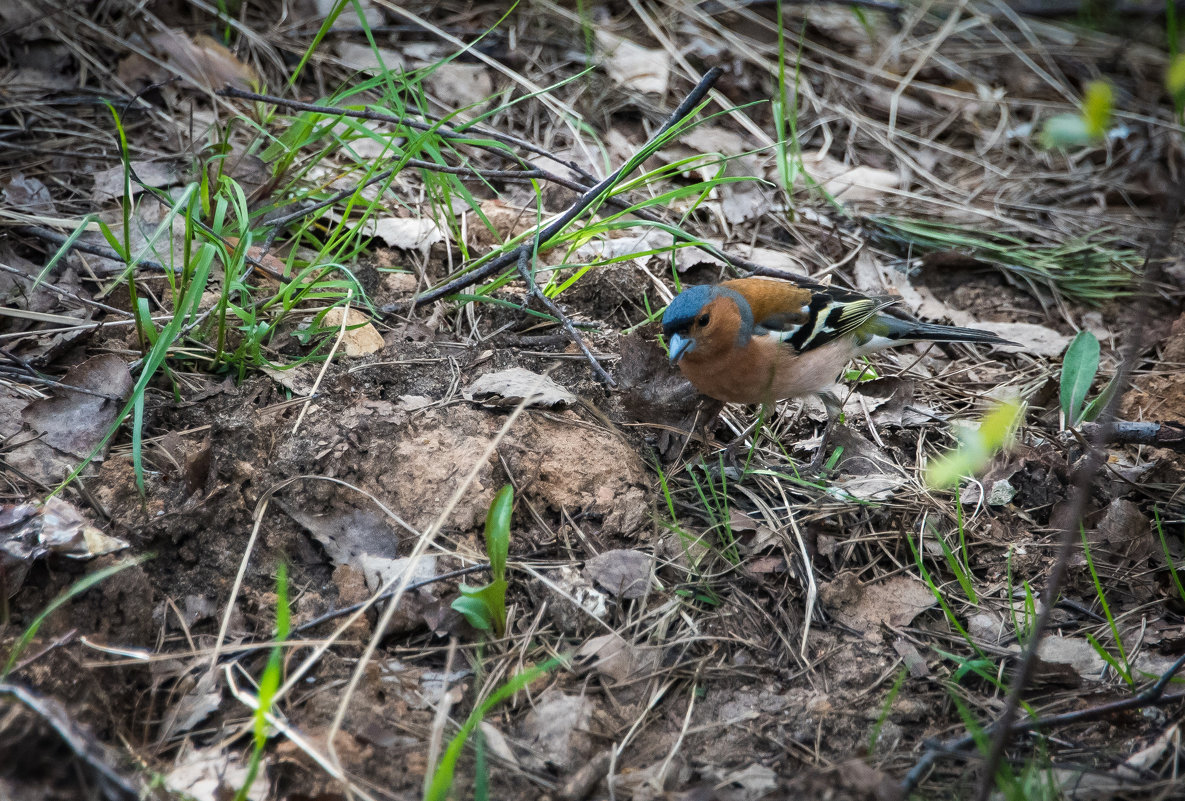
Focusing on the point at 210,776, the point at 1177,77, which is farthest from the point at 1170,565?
the point at 210,776

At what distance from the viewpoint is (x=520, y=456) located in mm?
3244

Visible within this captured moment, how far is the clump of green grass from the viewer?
4.95 m

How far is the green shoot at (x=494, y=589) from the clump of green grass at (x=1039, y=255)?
339 cm

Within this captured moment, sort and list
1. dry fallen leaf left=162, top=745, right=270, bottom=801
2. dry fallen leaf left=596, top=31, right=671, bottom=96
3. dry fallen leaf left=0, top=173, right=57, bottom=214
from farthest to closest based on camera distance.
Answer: dry fallen leaf left=596, top=31, right=671, bottom=96 < dry fallen leaf left=0, top=173, right=57, bottom=214 < dry fallen leaf left=162, top=745, right=270, bottom=801

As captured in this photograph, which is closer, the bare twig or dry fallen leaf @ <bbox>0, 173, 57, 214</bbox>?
the bare twig

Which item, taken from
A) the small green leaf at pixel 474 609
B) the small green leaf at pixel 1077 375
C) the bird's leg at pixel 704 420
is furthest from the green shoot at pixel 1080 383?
the small green leaf at pixel 474 609

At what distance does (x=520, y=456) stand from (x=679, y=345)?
0.85 m

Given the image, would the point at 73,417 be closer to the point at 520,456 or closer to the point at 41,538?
the point at 41,538

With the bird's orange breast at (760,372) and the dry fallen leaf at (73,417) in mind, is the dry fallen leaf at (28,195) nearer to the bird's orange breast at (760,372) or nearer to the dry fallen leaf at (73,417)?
the dry fallen leaf at (73,417)

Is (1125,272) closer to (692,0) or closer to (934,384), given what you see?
(934,384)

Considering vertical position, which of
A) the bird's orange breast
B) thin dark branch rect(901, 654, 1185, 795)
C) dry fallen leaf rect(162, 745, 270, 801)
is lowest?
thin dark branch rect(901, 654, 1185, 795)

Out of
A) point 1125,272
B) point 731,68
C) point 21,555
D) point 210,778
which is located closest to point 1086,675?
point 210,778

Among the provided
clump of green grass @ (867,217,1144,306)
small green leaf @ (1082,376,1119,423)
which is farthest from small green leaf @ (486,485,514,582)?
clump of green grass @ (867,217,1144,306)

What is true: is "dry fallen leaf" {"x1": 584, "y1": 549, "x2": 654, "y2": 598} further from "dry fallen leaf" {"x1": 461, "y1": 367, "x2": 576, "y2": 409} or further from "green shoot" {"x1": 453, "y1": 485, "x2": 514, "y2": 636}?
Result: "dry fallen leaf" {"x1": 461, "y1": 367, "x2": 576, "y2": 409}
